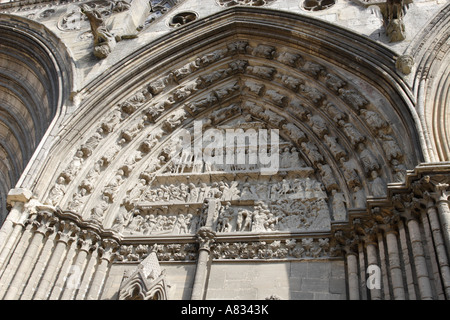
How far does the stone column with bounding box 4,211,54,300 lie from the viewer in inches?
289

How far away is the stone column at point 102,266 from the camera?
8086mm

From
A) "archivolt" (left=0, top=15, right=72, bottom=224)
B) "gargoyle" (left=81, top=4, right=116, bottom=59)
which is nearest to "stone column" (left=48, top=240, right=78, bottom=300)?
"archivolt" (left=0, top=15, right=72, bottom=224)

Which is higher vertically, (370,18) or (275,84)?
(370,18)

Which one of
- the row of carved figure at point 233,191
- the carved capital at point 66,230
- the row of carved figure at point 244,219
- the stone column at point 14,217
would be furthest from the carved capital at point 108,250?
the stone column at point 14,217

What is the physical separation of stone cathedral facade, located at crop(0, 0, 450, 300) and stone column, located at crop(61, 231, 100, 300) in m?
0.03

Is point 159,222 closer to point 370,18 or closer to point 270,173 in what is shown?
point 270,173

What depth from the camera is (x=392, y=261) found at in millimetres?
6648

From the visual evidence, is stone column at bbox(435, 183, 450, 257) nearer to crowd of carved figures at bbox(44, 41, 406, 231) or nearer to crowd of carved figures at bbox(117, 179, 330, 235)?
crowd of carved figures at bbox(44, 41, 406, 231)

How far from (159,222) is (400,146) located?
167 inches

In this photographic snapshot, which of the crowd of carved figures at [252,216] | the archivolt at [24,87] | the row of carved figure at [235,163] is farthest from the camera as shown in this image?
the archivolt at [24,87]

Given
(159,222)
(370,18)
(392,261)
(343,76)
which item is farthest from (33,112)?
(392,261)

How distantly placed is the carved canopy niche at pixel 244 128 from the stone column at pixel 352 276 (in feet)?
2.03

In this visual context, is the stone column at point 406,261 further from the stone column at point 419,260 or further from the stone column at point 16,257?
the stone column at point 16,257

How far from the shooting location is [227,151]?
10.2 metres
